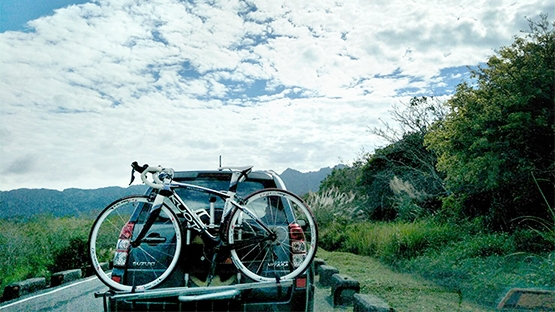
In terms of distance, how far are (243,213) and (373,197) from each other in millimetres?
14621

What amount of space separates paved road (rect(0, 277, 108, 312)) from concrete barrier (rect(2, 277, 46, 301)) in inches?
8.1

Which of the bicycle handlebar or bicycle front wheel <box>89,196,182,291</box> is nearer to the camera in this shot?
bicycle front wheel <box>89,196,182,291</box>

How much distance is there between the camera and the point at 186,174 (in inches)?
168

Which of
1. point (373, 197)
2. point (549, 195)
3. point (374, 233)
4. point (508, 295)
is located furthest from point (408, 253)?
point (373, 197)

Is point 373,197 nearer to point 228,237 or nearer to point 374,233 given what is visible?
point 374,233

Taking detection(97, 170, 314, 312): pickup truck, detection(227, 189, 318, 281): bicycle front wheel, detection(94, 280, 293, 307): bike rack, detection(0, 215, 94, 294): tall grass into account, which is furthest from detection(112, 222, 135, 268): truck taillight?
detection(0, 215, 94, 294): tall grass

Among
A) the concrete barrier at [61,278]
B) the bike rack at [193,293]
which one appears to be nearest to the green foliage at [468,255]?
the bike rack at [193,293]

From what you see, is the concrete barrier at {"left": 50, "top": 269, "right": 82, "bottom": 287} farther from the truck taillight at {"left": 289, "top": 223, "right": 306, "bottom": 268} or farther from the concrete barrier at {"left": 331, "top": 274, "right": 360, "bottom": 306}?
the truck taillight at {"left": 289, "top": 223, "right": 306, "bottom": 268}

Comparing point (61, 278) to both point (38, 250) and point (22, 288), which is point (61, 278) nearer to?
point (22, 288)

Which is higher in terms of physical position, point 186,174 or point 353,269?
point 186,174

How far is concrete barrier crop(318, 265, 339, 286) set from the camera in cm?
773

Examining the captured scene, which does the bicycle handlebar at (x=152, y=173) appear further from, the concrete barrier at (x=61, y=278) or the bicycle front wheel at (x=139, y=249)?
the concrete barrier at (x=61, y=278)

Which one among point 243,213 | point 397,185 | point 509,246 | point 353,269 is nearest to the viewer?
point 243,213

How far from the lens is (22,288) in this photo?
8.02 m
